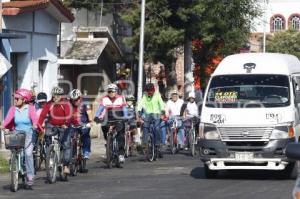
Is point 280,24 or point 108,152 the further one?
point 280,24

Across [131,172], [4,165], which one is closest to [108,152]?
[131,172]

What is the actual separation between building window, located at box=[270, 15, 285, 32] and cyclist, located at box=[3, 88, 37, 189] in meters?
109

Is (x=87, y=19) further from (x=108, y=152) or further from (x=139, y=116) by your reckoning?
(x=108, y=152)

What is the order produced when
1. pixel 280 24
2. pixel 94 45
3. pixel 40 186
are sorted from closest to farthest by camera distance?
1. pixel 40 186
2. pixel 94 45
3. pixel 280 24

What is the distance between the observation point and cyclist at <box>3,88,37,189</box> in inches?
583

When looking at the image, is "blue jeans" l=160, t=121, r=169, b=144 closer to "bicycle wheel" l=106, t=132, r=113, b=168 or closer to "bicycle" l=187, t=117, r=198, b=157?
"bicycle" l=187, t=117, r=198, b=157

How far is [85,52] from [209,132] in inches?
674

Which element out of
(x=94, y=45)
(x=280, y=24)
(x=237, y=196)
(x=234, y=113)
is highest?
(x=280, y=24)

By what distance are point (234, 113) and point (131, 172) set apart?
117 inches

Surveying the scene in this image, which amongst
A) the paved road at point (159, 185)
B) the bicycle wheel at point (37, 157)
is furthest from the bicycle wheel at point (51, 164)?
the bicycle wheel at point (37, 157)

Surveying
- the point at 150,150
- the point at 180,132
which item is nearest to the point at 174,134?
the point at 180,132

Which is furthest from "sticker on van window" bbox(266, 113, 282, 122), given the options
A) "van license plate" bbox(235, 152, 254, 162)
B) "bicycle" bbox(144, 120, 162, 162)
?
"bicycle" bbox(144, 120, 162, 162)

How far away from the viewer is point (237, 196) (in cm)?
1370

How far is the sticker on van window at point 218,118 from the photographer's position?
643 inches
